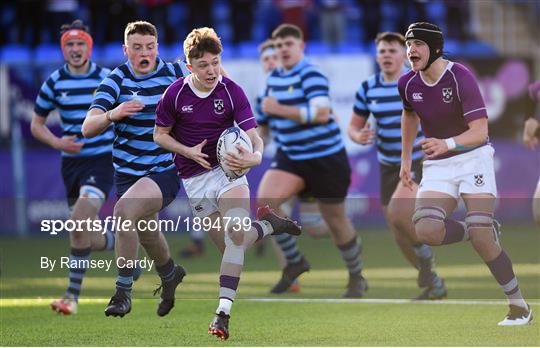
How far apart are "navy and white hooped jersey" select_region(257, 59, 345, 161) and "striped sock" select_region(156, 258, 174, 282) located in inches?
99.5

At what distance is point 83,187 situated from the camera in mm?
10883

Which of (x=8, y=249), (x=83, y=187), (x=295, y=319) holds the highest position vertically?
(x=83, y=187)

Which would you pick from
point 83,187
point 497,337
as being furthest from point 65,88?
point 497,337

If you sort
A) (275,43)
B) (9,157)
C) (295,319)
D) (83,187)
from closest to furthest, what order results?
(295,319) < (83,187) < (275,43) < (9,157)

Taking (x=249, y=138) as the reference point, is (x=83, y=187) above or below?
below

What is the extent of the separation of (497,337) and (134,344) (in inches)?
96.0

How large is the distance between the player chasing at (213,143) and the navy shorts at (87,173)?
6.76ft

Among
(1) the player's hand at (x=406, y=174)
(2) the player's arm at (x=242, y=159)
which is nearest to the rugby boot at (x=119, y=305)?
(2) the player's arm at (x=242, y=159)

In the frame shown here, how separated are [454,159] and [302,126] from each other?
280cm

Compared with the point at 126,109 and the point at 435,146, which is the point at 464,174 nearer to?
the point at 435,146

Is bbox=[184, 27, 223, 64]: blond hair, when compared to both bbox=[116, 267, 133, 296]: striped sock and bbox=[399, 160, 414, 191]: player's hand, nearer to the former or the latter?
bbox=[116, 267, 133, 296]: striped sock

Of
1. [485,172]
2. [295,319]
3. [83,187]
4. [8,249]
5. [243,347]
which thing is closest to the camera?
[243,347]

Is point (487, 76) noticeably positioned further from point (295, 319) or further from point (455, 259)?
point (295, 319)

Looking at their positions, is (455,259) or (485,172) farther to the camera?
(455,259)
